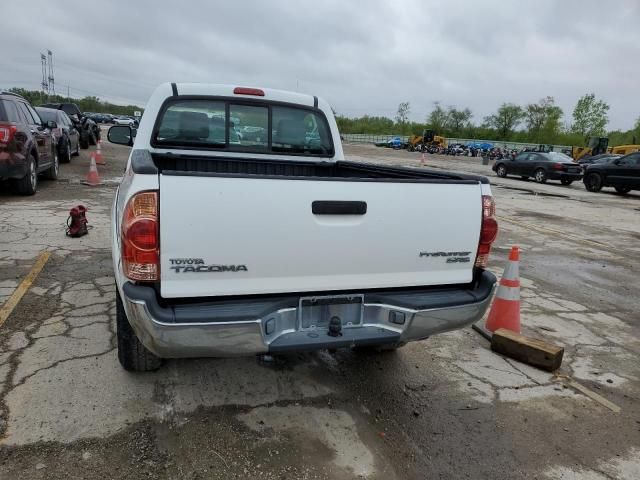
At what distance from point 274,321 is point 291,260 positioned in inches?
13.0

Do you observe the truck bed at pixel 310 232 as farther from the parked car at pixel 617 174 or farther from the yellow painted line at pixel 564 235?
the parked car at pixel 617 174

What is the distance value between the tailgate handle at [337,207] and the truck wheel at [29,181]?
335 inches

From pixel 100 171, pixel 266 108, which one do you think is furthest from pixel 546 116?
pixel 266 108

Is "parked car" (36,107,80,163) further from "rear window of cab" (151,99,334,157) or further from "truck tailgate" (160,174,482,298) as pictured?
"truck tailgate" (160,174,482,298)

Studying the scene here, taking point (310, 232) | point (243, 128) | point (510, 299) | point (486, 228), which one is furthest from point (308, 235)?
point (510, 299)

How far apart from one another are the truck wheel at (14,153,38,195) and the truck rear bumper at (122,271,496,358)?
8.26m

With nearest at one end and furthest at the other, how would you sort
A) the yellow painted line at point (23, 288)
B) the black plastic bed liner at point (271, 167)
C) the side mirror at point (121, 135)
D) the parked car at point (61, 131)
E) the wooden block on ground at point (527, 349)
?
1. the wooden block on ground at point (527, 349)
2. the black plastic bed liner at point (271, 167)
3. the yellow painted line at point (23, 288)
4. the side mirror at point (121, 135)
5. the parked car at point (61, 131)

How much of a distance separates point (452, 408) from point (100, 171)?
1401cm

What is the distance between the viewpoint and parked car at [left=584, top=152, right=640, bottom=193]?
1775 centimetres

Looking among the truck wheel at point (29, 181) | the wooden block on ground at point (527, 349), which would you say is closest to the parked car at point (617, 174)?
the wooden block on ground at point (527, 349)

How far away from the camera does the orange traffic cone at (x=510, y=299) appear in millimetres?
4367

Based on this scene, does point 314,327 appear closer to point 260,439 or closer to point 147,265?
point 260,439

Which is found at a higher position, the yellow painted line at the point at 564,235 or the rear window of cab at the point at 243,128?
the rear window of cab at the point at 243,128

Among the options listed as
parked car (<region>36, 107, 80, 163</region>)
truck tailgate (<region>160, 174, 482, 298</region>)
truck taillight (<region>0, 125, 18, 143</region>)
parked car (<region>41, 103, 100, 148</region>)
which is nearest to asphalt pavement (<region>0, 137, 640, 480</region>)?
truck tailgate (<region>160, 174, 482, 298</region>)
